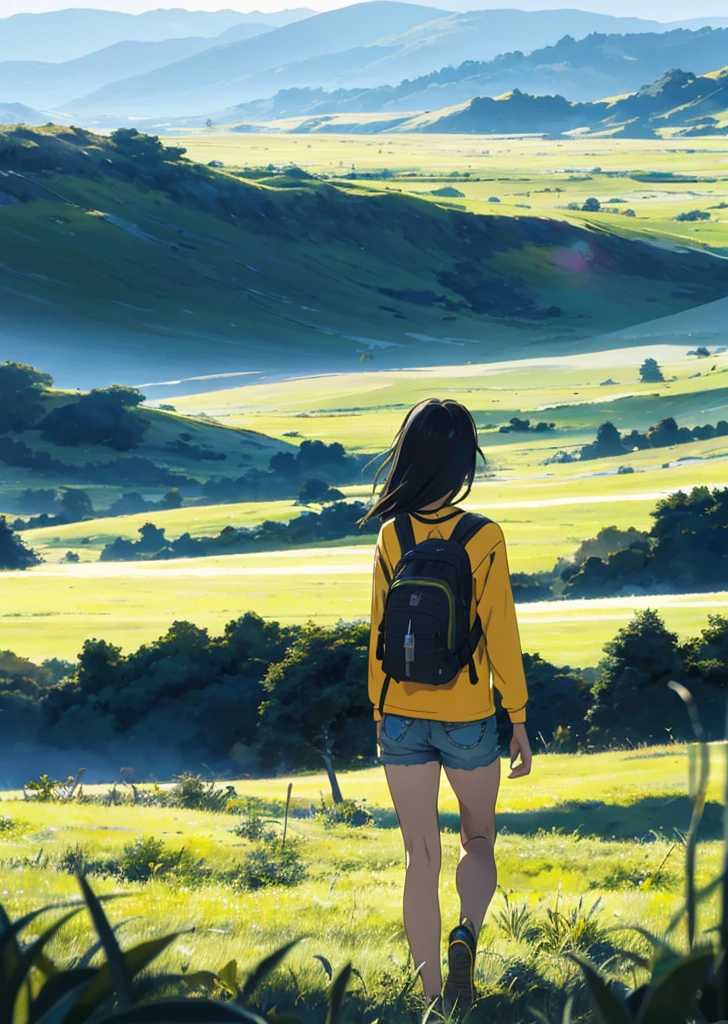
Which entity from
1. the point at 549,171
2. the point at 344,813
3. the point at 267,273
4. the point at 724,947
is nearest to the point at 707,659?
the point at 344,813

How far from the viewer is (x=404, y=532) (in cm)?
443

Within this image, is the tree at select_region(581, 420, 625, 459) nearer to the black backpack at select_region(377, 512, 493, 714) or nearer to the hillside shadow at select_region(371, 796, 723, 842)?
the hillside shadow at select_region(371, 796, 723, 842)

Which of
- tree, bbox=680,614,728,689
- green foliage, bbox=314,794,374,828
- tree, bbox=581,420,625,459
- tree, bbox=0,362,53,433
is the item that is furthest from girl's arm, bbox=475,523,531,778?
tree, bbox=0,362,53,433

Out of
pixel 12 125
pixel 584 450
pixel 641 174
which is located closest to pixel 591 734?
pixel 584 450

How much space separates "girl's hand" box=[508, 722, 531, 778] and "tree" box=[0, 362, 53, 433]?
2613 cm

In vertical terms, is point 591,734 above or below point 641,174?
below

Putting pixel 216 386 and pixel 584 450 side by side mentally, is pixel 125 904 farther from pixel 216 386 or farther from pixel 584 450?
pixel 216 386

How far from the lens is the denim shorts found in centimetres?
428

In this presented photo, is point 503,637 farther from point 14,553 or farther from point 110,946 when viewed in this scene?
point 14,553

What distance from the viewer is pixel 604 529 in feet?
73.3

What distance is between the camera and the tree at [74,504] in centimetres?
2542

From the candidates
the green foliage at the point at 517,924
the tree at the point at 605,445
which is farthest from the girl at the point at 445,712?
the tree at the point at 605,445

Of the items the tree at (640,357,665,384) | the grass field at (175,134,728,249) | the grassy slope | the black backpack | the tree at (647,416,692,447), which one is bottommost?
the black backpack

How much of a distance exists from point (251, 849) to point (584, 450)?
21349 millimetres
